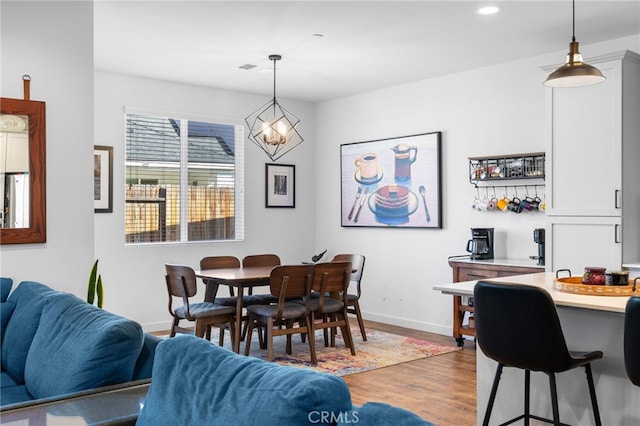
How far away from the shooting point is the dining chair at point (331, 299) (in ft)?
15.7

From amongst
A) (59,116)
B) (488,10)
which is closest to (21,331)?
(59,116)

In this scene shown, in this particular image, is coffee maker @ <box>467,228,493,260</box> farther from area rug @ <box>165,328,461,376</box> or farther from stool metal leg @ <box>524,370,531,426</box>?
stool metal leg @ <box>524,370,531,426</box>

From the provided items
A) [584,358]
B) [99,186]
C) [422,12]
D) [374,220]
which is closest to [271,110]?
[374,220]

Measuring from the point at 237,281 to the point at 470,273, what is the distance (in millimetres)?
2059

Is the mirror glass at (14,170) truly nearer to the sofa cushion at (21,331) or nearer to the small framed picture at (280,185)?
the sofa cushion at (21,331)

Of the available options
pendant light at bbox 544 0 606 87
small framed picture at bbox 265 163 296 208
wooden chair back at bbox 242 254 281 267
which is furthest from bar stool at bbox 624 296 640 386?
small framed picture at bbox 265 163 296 208

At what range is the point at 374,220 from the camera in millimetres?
6574

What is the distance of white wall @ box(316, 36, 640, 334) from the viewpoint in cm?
523

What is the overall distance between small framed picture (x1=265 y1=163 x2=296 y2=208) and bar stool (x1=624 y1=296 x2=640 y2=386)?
5128mm

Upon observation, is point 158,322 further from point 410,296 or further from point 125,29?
point 125,29

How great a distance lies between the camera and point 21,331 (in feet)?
9.07

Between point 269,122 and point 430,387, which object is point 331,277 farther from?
point 269,122

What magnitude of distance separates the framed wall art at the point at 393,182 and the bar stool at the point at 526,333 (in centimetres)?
344

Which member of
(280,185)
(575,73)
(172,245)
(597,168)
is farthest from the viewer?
(280,185)
